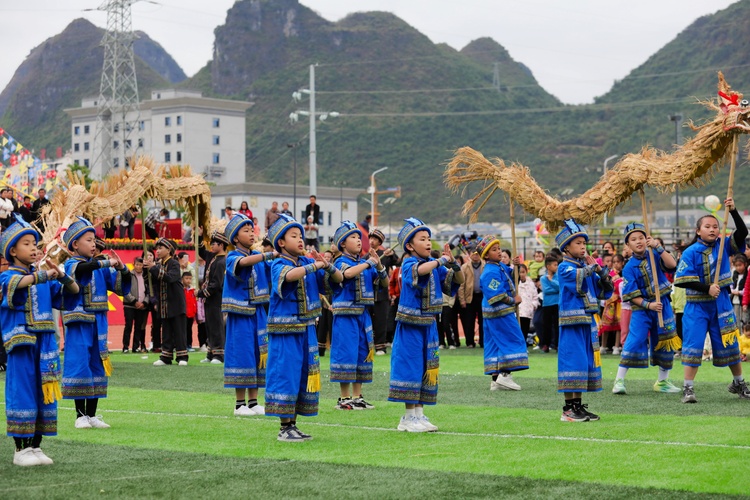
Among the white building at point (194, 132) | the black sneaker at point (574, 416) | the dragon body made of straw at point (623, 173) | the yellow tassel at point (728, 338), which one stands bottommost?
the black sneaker at point (574, 416)

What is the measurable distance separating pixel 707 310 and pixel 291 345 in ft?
16.3

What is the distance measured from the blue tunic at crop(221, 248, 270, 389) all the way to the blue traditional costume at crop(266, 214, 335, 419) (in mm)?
2087

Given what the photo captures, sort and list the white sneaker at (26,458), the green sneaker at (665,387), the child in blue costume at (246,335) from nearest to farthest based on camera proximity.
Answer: the white sneaker at (26,458), the child in blue costume at (246,335), the green sneaker at (665,387)

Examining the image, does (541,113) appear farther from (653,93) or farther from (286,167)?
(286,167)

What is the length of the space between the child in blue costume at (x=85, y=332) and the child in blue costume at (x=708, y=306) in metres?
6.00

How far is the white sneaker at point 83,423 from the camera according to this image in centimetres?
1054

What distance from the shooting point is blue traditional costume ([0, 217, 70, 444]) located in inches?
328

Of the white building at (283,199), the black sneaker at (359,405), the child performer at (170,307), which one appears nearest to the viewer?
the black sneaker at (359,405)

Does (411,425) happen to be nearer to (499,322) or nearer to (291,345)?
(291,345)

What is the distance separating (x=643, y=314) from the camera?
41.6 ft

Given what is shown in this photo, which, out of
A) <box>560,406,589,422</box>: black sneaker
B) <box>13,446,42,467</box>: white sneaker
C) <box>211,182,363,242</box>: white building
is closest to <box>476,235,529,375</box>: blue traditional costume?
<box>560,406,589,422</box>: black sneaker

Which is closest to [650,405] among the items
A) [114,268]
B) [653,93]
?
[114,268]

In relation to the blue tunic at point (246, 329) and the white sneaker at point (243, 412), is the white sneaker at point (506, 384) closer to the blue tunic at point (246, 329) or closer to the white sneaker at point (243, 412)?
the blue tunic at point (246, 329)

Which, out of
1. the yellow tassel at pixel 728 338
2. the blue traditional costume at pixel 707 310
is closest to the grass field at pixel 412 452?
the blue traditional costume at pixel 707 310
